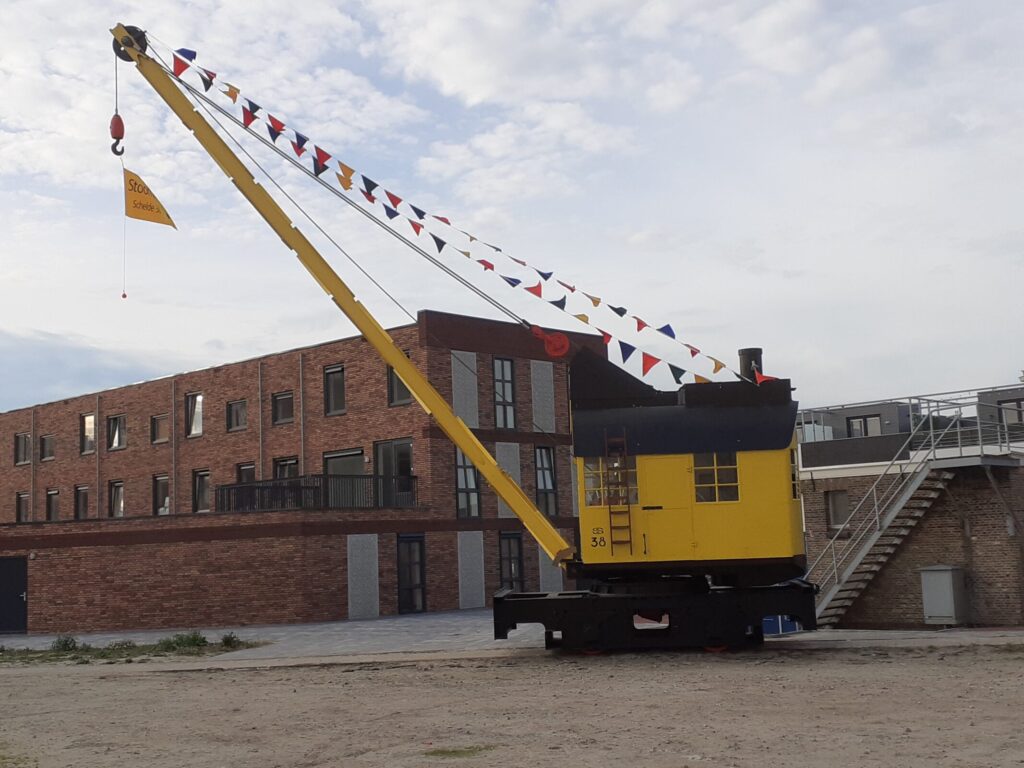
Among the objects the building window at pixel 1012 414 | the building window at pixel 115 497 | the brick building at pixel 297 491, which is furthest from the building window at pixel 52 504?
the building window at pixel 1012 414

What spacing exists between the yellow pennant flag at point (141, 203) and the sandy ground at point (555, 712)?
26.7 ft

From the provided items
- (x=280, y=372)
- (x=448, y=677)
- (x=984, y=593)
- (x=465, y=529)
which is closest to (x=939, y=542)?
(x=984, y=593)

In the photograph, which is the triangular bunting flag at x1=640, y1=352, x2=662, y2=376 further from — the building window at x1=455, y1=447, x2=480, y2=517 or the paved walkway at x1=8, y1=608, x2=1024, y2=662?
the building window at x1=455, y1=447, x2=480, y2=517

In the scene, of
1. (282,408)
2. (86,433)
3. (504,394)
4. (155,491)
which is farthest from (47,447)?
(504,394)

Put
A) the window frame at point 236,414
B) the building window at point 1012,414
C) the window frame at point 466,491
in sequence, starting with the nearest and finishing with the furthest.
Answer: the building window at point 1012,414 → the window frame at point 466,491 → the window frame at point 236,414

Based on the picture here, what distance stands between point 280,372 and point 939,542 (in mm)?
22463

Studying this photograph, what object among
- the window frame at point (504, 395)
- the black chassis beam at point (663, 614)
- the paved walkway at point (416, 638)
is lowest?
the paved walkway at point (416, 638)

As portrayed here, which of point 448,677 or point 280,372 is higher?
point 280,372

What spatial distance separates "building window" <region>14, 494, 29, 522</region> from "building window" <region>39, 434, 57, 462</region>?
7.43 feet

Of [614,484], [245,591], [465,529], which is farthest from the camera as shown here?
[465,529]

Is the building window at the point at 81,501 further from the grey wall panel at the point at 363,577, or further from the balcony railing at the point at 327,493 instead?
the grey wall panel at the point at 363,577

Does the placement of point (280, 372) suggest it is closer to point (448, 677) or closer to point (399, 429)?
point (399, 429)

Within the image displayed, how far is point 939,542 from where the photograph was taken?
2517 centimetres

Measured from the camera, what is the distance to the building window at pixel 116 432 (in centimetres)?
4672
